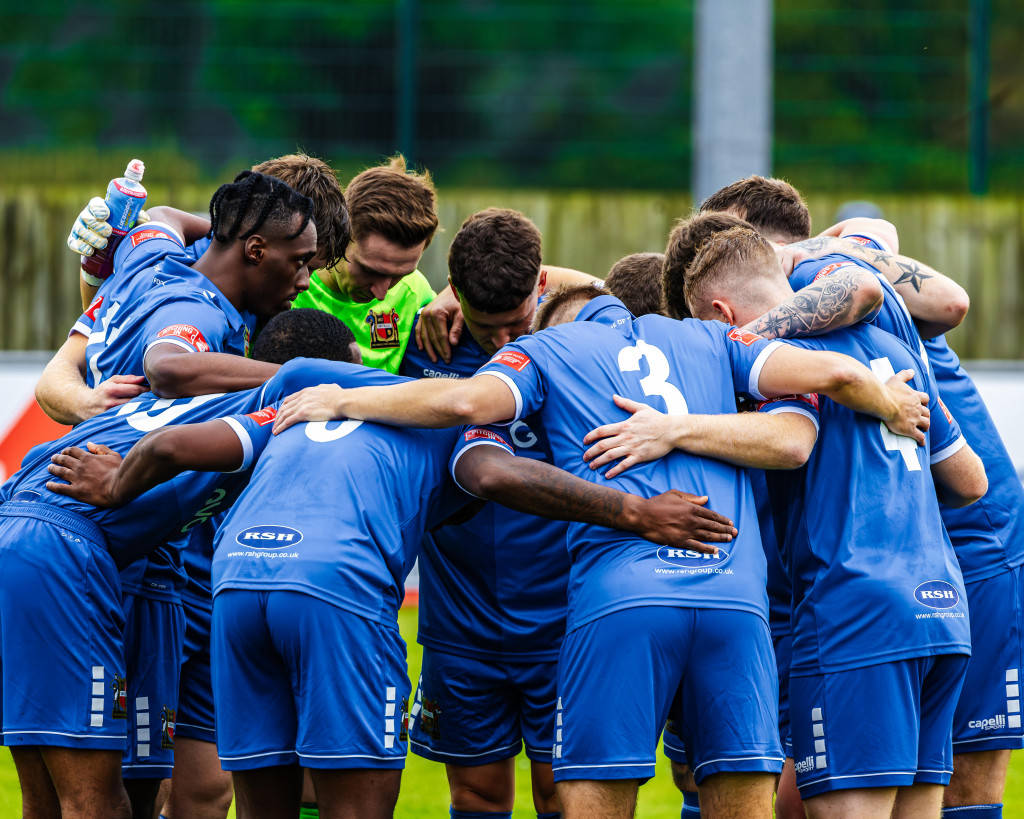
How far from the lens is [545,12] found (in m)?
16.7

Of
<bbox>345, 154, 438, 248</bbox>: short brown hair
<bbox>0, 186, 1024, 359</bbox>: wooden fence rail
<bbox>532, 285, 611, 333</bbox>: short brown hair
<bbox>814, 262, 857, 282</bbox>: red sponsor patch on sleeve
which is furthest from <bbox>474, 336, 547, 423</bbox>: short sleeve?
<bbox>0, 186, 1024, 359</bbox>: wooden fence rail

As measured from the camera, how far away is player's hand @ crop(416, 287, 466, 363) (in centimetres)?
522

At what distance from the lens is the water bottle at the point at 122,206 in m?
5.25

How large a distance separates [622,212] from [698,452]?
30.8 ft

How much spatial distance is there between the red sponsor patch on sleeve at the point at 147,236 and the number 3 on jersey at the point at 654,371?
87.1 inches

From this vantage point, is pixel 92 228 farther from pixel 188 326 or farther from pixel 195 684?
pixel 195 684

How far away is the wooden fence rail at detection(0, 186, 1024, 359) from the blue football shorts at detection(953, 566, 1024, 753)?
8.35 metres

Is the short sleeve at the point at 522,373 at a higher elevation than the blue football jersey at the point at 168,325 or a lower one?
lower

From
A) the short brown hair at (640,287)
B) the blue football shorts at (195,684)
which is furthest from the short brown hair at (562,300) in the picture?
the blue football shorts at (195,684)

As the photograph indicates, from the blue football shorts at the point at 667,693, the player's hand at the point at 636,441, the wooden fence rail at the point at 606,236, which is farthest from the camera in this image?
the wooden fence rail at the point at 606,236

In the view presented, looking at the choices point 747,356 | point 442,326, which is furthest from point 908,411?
point 442,326

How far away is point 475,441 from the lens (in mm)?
4012

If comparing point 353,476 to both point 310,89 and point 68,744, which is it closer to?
point 68,744

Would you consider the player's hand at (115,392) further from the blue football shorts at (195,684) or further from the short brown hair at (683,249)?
the short brown hair at (683,249)
